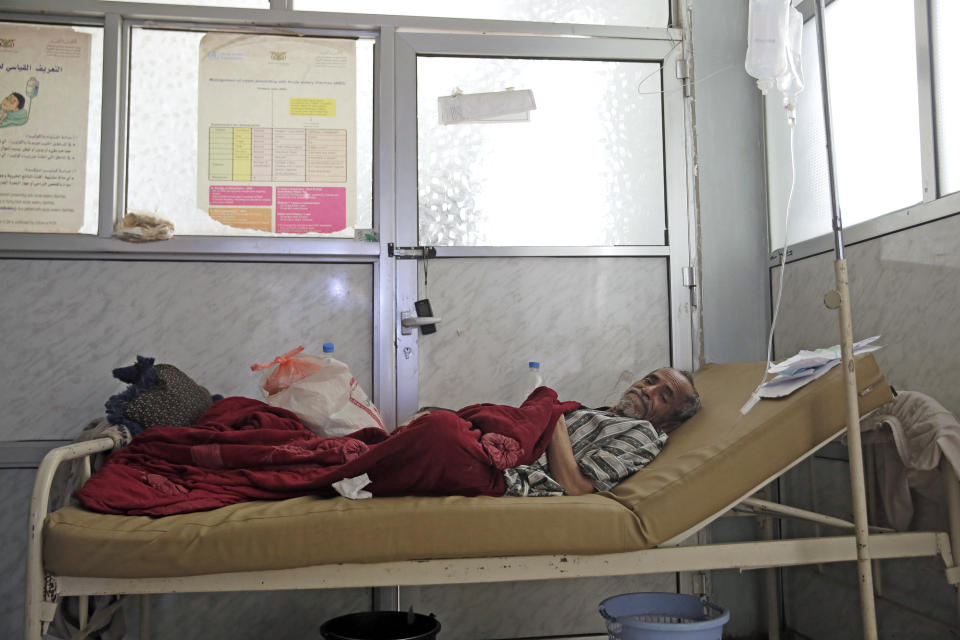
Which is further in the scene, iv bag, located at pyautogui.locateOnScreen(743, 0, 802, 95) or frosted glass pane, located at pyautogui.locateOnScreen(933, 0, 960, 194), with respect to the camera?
frosted glass pane, located at pyautogui.locateOnScreen(933, 0, 960, 194)

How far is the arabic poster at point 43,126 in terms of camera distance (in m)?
2.62

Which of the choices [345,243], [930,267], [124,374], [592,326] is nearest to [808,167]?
[930,267]

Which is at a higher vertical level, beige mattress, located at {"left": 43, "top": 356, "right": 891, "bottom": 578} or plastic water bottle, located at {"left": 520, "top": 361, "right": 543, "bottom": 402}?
plastic water bottle, located at {"left": 520, "top": 361, "right": 543, "bottom": 402}

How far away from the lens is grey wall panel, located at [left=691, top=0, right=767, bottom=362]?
290cm

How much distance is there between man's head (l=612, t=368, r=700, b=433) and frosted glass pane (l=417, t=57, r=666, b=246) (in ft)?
2.50

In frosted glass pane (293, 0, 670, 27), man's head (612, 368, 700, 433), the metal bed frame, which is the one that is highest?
frosted glass pane (293, 0, 670, 27)

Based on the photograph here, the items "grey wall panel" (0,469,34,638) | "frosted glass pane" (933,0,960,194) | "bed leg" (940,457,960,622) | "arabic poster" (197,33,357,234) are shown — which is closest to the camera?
"bed leg" (940,457,960,622)

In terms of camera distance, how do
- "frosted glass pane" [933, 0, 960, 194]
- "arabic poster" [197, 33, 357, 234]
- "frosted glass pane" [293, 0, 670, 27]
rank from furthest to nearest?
"frosted glass pane" [293, 0, 670, 27] → "arabic poster" [197, 33, 357, 234] → "frosted glass pane" [933, 0, 960, 194]

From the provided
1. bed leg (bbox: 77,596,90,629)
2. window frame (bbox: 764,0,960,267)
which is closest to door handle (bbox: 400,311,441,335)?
bed leg (bbox: 77,596,90,629)

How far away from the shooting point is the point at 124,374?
7.37ft

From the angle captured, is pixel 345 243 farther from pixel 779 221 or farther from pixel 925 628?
pixel 925 628

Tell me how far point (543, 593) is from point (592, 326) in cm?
99

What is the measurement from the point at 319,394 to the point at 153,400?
47 cm

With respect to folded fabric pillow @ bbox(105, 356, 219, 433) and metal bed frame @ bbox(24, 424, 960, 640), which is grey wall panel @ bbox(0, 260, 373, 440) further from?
metal bed frame @ bbox(24, 424, 960, 640)
